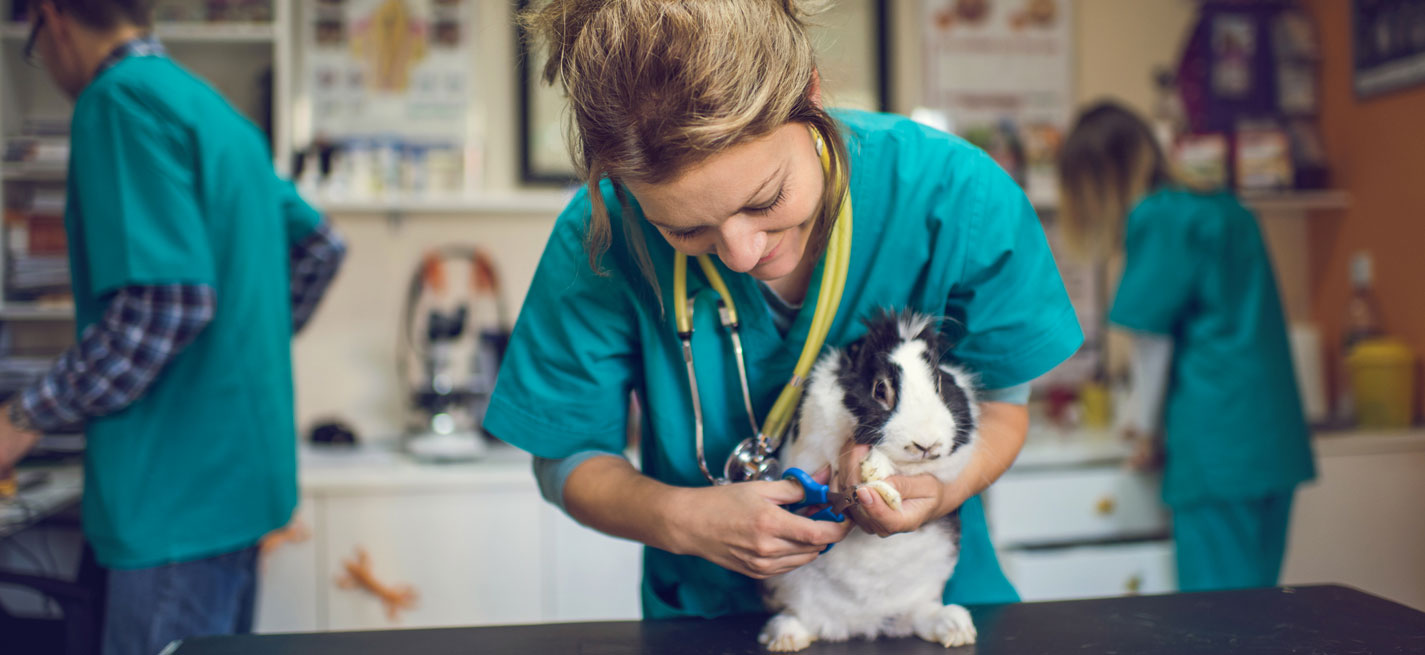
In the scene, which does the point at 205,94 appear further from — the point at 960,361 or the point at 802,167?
the point at 960,361

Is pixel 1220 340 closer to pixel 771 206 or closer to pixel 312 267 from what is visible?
pixel 771 206

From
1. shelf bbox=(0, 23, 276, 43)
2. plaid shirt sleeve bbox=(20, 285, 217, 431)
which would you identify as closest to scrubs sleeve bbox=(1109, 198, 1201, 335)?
plaid shirt sleeve bbox=(20, 285, 217, 431)

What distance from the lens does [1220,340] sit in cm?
205

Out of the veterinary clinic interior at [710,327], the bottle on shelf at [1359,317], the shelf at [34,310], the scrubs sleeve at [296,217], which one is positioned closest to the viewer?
the veterinary clinic interior at [710,327]

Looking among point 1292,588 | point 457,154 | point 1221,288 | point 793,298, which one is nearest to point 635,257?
point 793,298

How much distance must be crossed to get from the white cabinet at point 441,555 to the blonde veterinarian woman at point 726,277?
3.75ft

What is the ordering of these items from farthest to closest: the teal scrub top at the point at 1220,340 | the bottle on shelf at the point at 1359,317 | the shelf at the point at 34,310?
the bottle on shelf at the point at 1359,317
the shelf at the point at 34,310
the teal scrub top at the point at 1220,340

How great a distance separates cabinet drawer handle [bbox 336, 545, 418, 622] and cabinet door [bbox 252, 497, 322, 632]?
7cm

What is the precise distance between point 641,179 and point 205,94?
96 cm

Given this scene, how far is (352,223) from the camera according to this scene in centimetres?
258

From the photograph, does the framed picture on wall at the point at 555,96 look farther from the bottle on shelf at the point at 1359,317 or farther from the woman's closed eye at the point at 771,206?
the woman's closed eye at the point at 771,206

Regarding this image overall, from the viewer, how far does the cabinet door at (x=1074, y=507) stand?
2275 mm

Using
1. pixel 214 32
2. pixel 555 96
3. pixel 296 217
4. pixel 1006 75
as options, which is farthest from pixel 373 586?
pixel 1006 75

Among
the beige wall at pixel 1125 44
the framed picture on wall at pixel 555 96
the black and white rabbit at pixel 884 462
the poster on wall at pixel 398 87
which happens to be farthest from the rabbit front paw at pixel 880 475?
the beige wall at pixel 1125 44
